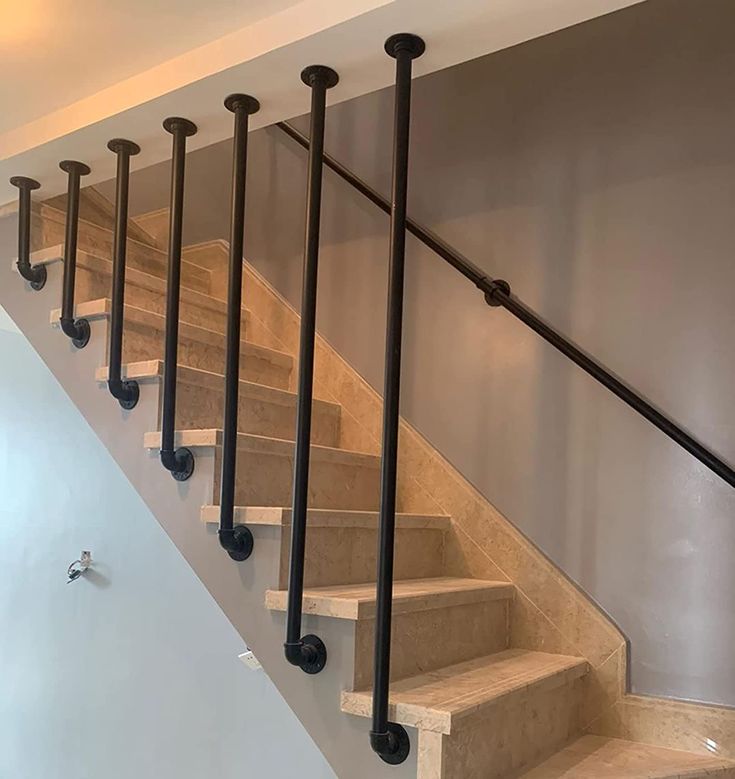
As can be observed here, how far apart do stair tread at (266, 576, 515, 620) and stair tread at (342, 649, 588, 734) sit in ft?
0.48

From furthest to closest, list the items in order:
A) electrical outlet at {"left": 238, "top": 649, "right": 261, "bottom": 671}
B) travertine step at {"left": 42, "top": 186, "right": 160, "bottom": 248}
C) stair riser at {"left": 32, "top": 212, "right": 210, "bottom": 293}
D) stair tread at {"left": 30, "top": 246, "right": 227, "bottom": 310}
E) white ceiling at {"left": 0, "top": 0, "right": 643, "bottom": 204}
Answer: travertine step at {"left": 42, "top": 186, "right": 160, "bottom": 248}, electrical outlet at {"left": 238, "top": 649, "right": 261, "bottom": 671}, stair riser at {"left": 32, "top": 212, "right": 210, "bottom": 293}, stair tread at {"left": 30, "top": 246, "right": 227, "bottom": 310}, white ceiling at {"left": 0, "top": 0, "right": 643, "bottom": 204}

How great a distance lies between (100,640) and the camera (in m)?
3.41

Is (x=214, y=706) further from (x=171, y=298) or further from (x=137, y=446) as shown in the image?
(x=171, y=298)

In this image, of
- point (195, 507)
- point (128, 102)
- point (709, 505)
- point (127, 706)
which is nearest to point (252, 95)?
point (128, 102)

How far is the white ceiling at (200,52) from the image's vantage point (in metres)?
1.51

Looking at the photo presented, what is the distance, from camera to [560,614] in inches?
82.2

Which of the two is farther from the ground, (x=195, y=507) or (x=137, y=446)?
(x=137, y=446)

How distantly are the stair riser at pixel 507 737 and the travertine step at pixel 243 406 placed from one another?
1048mm

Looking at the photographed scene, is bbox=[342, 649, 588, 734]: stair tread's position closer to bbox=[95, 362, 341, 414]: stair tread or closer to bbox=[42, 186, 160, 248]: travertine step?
bbox=[95, 362, 341, 414]: stair tread

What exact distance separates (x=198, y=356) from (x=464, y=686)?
1.41 meters

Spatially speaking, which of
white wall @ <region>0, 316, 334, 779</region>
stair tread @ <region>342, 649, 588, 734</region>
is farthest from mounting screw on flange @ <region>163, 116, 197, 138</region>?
white wall @ <region>0, 316, 334, 779</region>

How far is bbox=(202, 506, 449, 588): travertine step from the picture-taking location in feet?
5.47

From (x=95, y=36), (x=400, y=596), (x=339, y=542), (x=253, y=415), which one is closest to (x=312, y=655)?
(x=400, y=596)

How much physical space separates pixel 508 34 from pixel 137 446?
1283 mm
